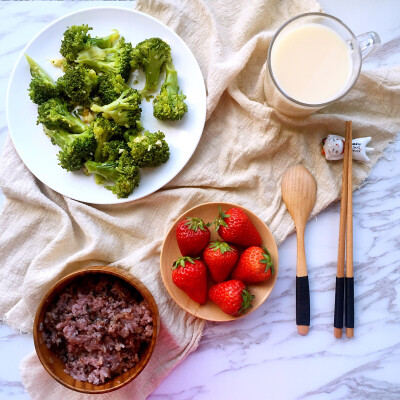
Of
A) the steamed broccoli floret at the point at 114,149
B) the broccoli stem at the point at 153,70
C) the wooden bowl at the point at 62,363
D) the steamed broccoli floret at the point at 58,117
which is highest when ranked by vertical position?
the broccoli stem at the point at 153,70

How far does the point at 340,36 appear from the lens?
1910 mm

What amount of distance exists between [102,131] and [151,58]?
397 mm

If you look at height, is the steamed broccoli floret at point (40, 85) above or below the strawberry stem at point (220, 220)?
above

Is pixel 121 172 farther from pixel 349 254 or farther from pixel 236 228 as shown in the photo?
pixel 349 254

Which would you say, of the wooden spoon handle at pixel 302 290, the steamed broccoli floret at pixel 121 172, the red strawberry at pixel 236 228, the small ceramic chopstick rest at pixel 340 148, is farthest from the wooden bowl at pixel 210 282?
the small ceramic chopstick rest at pixel 340 148

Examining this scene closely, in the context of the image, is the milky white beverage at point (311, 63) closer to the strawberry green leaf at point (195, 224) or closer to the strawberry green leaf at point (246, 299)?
the strawberry green leaf at point (195, 224)

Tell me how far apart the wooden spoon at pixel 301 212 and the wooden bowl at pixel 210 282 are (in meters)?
0.16

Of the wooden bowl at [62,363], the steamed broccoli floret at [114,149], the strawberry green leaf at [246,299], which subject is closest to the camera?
the wooden bowl at [62,363]

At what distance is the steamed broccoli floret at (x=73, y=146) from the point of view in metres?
1.87

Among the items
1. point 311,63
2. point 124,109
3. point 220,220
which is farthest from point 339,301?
point 124,109

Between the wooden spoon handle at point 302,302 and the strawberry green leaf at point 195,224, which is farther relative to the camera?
the wooden spoon handle at point 302,302

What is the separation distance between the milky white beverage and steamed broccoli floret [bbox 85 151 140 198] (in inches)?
29.4

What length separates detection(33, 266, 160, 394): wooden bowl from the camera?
68.4 inches

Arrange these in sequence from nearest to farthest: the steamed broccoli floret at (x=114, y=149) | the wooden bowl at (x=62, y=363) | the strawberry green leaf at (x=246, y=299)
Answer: the wooden bowl at (x=62, y=363), the strawberry green leaf at (x=246, y=299), the steamed broccoli floret at (x=114, y=149)
